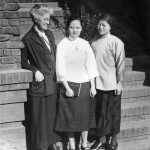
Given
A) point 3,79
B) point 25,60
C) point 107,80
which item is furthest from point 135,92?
point 3,79

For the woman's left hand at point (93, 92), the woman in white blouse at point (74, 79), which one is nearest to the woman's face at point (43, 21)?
the woman in white blouse at point (74, 79)

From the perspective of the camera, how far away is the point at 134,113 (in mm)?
5512

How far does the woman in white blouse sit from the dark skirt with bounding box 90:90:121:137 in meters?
0.23

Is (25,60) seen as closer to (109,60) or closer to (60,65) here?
(60,65)

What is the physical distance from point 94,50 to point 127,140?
152 cm

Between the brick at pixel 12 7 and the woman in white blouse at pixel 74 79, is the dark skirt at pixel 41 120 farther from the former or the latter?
the brick at pixel 12 7

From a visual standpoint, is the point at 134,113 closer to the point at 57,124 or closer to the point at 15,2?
the point at 57,124

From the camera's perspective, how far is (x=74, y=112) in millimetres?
4539

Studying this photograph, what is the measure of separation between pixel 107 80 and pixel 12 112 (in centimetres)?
129

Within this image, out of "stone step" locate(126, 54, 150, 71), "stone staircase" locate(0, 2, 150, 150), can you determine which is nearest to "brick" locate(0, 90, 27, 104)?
"stone staircase" locate(0, 2, 150, 150)

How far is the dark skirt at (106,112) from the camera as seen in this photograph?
4777 millimetres

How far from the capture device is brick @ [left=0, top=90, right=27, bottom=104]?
4.27m

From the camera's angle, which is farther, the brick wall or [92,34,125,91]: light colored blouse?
[92,34,125,91]: light colored blouse

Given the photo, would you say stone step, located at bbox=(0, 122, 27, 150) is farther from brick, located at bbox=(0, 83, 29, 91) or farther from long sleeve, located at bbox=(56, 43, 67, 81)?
long sleeve, located at bbox=(56, 43, 67, 81)
